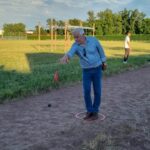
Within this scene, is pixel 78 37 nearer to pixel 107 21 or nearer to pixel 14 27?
pixel 107 21

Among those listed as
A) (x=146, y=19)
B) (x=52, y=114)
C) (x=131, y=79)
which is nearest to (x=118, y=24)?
(x=146, y=19)

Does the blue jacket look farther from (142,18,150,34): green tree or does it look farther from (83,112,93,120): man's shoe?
(142,18,150,34): green tree

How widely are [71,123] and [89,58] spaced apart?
1.31 meters

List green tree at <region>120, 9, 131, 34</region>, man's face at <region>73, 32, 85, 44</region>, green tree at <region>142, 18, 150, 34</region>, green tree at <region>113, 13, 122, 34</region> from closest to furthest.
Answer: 1. man's face at <region>73, 32, 85, 44</region>
2. green tree at <region>142, 18, 150, 34</region>
3. green tree at <region>113, 13, 122, 34</region>
4. green tree at <region>120, 9, 131, 34</region>

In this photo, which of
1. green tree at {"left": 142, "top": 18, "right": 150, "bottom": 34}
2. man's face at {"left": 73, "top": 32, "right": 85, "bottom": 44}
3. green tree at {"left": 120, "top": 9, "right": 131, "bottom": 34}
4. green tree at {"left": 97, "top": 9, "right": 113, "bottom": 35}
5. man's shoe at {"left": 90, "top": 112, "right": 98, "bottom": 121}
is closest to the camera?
man's face at {"left": 73, "top": 32, "right": 85, "bottom": 44}

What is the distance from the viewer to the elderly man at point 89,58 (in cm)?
692

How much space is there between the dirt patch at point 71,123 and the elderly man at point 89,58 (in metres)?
0.45

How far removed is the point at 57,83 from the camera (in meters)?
12.2

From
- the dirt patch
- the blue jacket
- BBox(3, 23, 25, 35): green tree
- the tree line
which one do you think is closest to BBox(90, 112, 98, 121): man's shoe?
the dirt patch

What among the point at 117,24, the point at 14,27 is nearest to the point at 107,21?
the point at 117,24

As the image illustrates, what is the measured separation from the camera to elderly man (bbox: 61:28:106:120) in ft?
22.7

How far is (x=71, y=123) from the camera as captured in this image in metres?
7.06

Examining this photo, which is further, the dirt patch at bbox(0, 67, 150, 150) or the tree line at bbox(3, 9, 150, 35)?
the tree line at bbox(3, 9, 150, 35)

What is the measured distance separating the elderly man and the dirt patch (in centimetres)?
45
